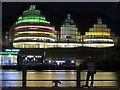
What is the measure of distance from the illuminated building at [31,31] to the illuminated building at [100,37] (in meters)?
6.42

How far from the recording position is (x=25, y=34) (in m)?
67.6

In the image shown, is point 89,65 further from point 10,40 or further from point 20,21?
point 20,21

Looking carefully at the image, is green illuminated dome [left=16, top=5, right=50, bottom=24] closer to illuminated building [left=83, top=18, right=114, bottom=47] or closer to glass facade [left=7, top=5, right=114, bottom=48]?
glass facade [left=7, top=5, right=114, bottom=48]

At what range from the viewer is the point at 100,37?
70375mm

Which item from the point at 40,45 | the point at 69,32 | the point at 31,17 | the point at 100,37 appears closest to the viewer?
the point at 40,45

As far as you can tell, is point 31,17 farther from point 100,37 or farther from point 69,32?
point 100,37

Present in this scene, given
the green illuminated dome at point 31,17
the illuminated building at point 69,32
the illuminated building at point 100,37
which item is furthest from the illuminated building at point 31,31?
the illuminated building at point 100,37

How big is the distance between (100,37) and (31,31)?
12.7m

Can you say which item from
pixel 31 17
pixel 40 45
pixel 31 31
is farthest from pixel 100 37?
pixel 31 17

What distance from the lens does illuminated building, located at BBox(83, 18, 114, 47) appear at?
7038 cm

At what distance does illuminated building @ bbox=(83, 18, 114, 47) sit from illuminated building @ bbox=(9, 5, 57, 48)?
6.42 metres

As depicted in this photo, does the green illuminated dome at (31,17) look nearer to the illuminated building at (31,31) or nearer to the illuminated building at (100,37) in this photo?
the illuminated building at (31,31)

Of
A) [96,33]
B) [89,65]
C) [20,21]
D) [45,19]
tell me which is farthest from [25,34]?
[89,65]

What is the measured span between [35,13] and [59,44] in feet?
27.4
